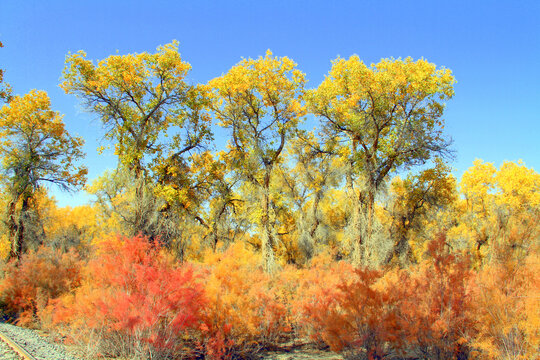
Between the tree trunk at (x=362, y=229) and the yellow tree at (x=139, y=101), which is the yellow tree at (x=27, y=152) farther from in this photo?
the tree trunk at (x=362, y=229)

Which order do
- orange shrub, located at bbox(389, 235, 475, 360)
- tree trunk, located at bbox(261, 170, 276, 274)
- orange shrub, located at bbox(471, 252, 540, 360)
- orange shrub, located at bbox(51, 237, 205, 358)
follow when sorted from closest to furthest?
orange shrub, located at bbox(471, 252, 540, 360) → orange shrub, located at bbox(51, 237, 205, 358) → orange shrub, located at bbox(389, 235, 475, 360) → tree trunk, located at bbox(261, 170, 276, 274)

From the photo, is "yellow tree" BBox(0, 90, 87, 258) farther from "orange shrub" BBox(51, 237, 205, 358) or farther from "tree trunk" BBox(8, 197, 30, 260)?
"orange shrub" BBox(51, 237, 205, 358)

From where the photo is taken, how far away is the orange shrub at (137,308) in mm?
6383

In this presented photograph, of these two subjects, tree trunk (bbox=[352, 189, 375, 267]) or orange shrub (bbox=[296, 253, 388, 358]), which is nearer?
orange shrub (bbox=[296, 253, 388, 358])

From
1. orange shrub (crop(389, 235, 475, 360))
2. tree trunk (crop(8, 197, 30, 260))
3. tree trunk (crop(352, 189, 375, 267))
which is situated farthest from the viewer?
tree trunk (crop(8, 197, 30, 260))

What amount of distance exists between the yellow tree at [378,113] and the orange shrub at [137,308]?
364 inches

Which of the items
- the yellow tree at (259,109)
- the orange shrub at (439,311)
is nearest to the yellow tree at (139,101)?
the yellow tree at (259,109)

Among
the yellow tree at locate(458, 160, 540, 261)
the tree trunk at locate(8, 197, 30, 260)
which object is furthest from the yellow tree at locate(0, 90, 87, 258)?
the yellow tree at locate(458, 160, 540, 261)

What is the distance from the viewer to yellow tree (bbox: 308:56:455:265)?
48.1 ft

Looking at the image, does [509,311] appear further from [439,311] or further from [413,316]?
[413,316]

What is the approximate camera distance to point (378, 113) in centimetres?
1551

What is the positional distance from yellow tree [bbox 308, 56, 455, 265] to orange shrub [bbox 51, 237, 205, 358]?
924 centimetres

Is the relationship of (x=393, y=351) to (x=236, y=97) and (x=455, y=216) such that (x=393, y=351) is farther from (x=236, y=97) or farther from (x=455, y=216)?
(x=455, y=216)

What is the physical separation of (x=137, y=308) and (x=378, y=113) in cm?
1299
